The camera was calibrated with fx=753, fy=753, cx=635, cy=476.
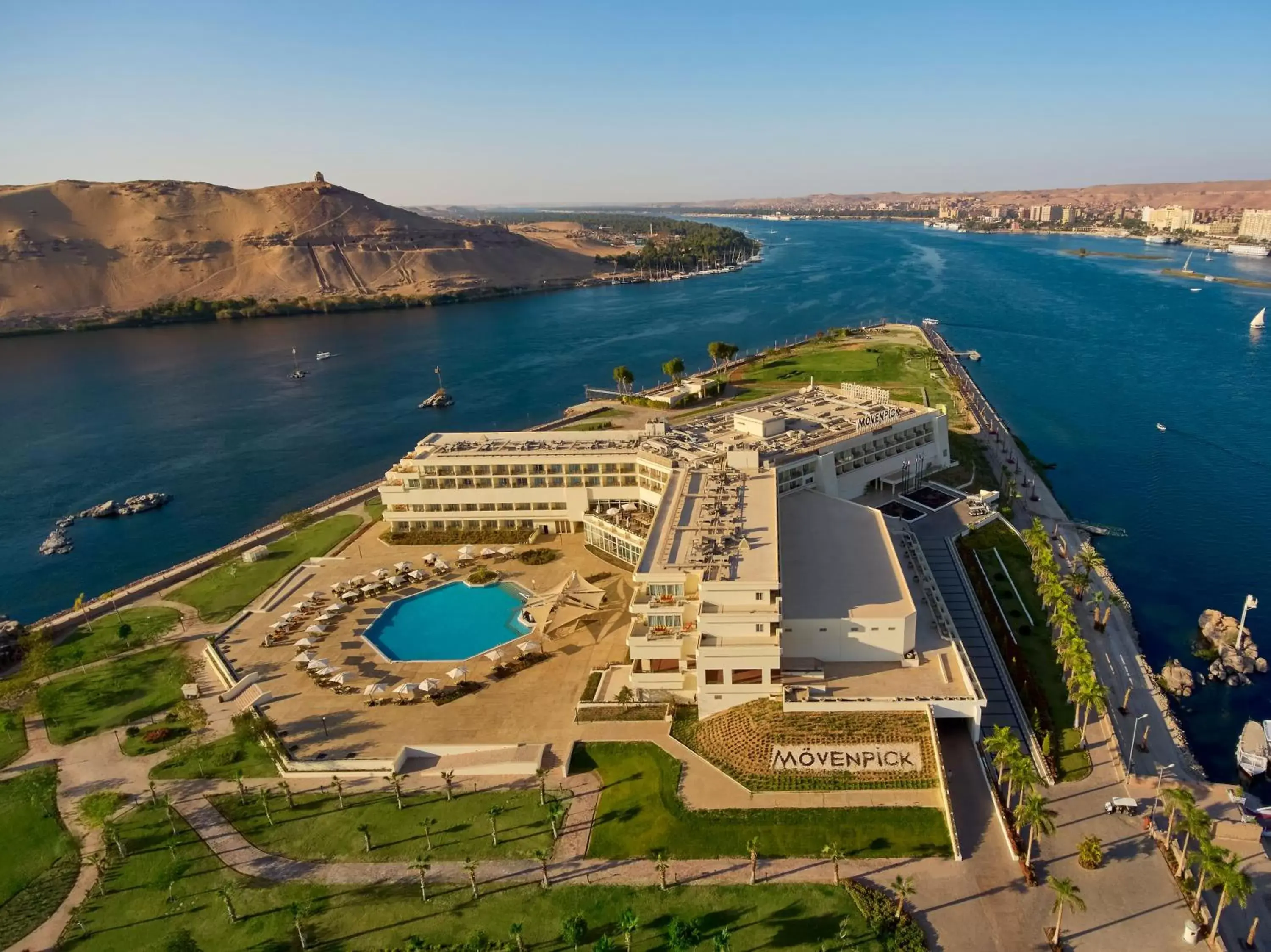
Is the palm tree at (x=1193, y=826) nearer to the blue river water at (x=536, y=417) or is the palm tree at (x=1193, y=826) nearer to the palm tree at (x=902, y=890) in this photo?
the palm tree at (x=902, y=890)

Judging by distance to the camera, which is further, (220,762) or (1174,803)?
(220,762)

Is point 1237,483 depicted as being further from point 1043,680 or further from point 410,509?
point 410,509

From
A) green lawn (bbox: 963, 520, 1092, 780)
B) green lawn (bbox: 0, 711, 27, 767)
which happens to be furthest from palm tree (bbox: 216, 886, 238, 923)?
green lawn (bbox: 963, 520, 1092, 780)

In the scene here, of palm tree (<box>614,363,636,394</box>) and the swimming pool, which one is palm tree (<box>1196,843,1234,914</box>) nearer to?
the swimming pool

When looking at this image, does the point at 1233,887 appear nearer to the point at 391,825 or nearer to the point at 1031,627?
the point at 1031,627

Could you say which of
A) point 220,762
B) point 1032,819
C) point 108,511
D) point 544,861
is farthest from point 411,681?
point 108,511

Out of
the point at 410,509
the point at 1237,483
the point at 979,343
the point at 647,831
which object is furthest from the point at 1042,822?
the point at 979,343
